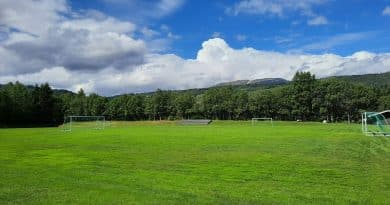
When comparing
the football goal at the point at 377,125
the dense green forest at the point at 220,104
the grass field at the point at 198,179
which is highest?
the dense green forest at the point at 220,104

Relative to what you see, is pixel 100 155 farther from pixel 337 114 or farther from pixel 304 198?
pixel 337 114

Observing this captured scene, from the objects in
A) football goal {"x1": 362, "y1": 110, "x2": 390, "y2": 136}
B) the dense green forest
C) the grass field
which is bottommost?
the grass field

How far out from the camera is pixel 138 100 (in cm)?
19212

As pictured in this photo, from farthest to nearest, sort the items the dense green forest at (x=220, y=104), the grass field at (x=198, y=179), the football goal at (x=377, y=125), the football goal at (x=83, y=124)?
the dense green forest at (x=220, y=104)
the football goal at (x=83, y=124)
the football goal at (x=377, y=125)
the grass field at (x=198, y=179)

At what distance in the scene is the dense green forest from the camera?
13162cm

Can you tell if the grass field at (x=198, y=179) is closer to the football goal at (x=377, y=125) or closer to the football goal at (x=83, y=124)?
Result: the football goal at (x=377, y=125)

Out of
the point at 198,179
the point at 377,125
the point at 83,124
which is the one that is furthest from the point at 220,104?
the point at 198,179

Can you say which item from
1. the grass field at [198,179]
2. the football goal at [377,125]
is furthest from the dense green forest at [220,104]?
the grass field at [198,179]

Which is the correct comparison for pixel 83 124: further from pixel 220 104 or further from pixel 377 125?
pixel 377 125

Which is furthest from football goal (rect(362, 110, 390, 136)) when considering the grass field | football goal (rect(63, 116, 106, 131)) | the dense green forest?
the dense green forest

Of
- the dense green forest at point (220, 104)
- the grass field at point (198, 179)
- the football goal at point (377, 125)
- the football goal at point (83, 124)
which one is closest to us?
the grass field at point (198, 179)

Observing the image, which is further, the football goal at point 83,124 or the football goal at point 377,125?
the football goal at point 83,124

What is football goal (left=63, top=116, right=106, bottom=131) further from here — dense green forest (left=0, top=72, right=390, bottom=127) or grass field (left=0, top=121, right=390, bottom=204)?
grass field (left=0, top=121, right=390, bottom=204)

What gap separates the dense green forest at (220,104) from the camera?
132 m
